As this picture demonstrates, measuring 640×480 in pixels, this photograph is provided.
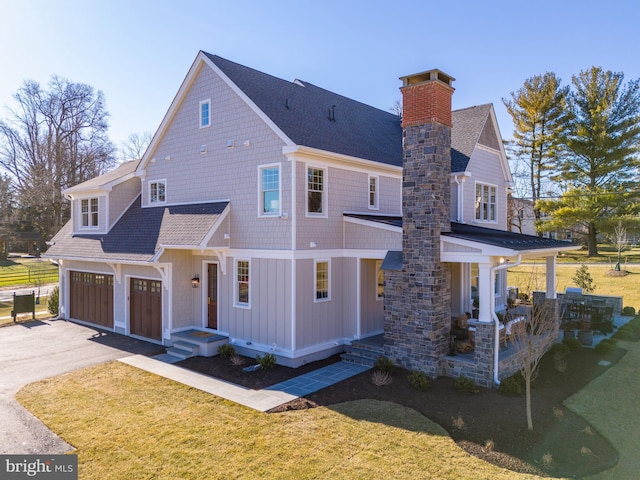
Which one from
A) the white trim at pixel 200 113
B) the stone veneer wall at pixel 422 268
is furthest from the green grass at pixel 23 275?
the stone veneer wall at pixel 422 268

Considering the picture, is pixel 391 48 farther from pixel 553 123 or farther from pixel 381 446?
pixel 553 123

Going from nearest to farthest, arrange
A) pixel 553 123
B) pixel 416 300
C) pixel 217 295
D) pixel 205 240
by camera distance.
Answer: pixel 416 300
pixel 205 240
pixel 217 295
pixel 553 123

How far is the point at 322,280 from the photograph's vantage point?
13703 millimetres

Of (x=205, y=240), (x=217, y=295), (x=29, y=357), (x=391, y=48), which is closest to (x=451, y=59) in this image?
(x=391, y=48)

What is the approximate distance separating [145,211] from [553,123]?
3714cm

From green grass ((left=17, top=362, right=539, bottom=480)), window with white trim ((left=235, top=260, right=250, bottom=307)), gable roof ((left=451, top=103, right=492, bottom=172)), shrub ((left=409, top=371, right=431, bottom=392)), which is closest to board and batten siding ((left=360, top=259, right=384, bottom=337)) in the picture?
shrub ((left=409, top=371, right=431, bottom=392))

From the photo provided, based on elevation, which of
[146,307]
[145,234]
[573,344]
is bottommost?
[573,344]

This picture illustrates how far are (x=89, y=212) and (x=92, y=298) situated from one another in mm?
4034

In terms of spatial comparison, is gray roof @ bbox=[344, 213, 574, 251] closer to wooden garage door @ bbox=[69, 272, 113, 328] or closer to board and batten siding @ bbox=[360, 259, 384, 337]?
board and batten siding @ bbox=[360, 259, 384, 337]

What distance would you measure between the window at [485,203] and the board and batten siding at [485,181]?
0.74 feet

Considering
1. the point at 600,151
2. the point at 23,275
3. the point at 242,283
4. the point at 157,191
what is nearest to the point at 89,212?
the point at 157,191

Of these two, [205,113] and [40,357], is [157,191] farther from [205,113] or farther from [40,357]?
[40,357]

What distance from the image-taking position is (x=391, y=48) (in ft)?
49.7

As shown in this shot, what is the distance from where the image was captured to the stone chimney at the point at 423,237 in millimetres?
11414
